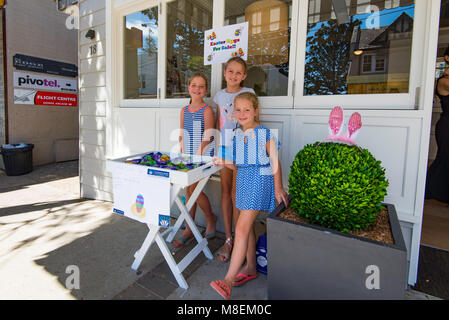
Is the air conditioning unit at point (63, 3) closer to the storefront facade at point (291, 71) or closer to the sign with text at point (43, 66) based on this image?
the storefront facade at point (291, 71)

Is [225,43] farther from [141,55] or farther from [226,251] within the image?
[226,251]

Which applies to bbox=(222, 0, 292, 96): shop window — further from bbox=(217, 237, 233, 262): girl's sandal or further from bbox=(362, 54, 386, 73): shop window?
bbox=(217, 237, 233, 262): girl's sandal

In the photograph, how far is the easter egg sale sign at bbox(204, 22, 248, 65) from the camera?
105 inches

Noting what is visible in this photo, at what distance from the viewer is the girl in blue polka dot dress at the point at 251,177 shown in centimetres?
187

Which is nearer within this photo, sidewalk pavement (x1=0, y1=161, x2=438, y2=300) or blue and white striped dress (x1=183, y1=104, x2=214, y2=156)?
sidewalk pavement (x1=0, y1=161, x2=438, y2=300)

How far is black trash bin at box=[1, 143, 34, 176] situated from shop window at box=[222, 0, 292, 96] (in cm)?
519


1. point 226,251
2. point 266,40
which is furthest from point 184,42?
point 226,251

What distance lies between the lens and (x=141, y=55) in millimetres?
3695

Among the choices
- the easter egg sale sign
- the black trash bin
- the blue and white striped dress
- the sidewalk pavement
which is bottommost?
the sidewalk pavement

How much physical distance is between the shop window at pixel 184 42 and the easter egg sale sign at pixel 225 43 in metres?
0.15

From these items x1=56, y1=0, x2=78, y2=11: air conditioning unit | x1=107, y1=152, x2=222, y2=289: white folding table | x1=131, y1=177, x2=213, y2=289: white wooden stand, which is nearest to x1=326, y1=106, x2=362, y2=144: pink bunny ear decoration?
x1=107, y1=152, x2=222, y2=289: white folding table

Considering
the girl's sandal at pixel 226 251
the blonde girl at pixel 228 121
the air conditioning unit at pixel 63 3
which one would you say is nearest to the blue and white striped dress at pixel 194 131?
the blonde girl at pixel 228 121

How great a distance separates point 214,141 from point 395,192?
1.59m
